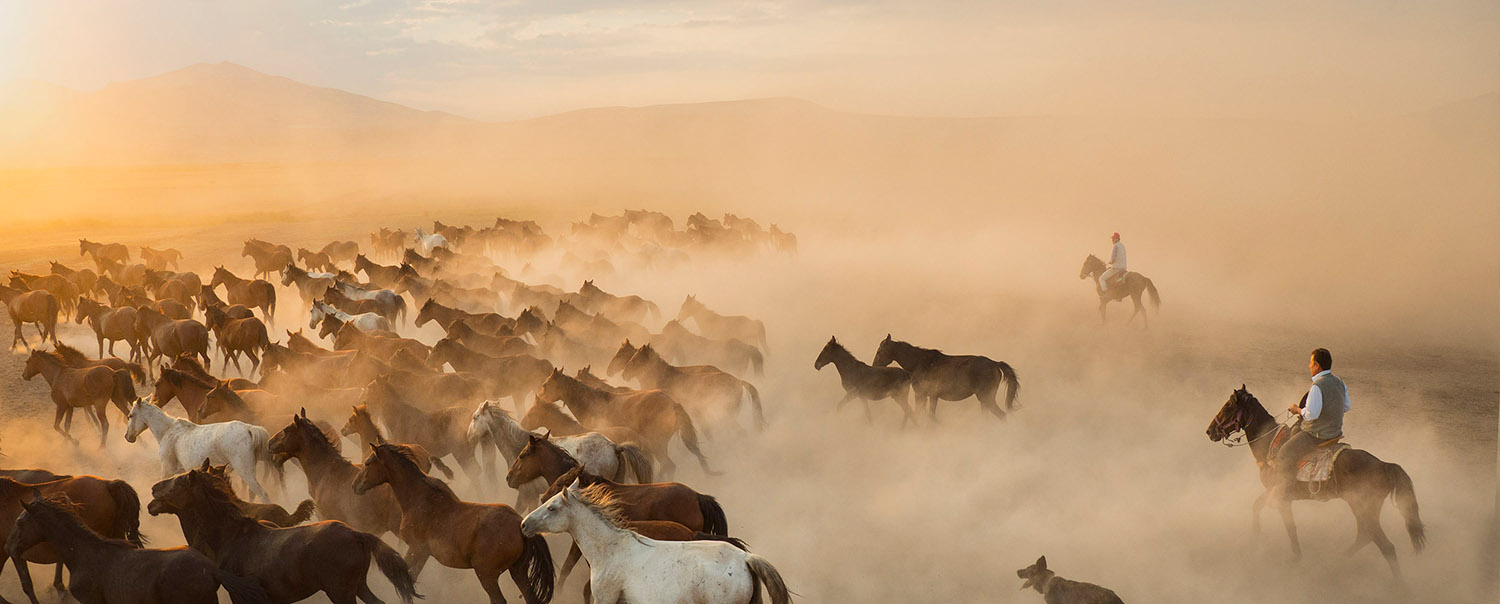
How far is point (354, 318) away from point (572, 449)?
31.8 feet

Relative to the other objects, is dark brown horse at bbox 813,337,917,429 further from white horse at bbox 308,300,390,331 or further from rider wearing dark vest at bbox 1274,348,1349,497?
white horse at bbox 308,300,390,331

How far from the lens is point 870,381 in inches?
508

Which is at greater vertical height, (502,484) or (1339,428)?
(1339,428)

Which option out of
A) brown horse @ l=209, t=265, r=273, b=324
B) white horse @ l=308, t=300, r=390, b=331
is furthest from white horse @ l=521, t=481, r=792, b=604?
brown horse @ l=209, t=265, r=273, b=324

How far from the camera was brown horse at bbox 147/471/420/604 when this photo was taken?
21.4 feet

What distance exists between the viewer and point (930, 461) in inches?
454

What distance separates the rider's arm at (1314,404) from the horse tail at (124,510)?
37.4 feet

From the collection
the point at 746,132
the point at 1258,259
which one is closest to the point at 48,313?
the point at 1258,259

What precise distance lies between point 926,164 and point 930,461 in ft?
239

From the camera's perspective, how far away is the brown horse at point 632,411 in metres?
10.6

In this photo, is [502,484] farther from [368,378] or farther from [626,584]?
[626,584]

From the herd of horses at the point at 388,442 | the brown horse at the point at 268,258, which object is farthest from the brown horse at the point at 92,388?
the brown horse at the point at 268,258

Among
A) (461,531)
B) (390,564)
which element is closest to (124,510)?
(390,564)

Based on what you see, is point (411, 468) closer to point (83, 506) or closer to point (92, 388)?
point (83, 506)
